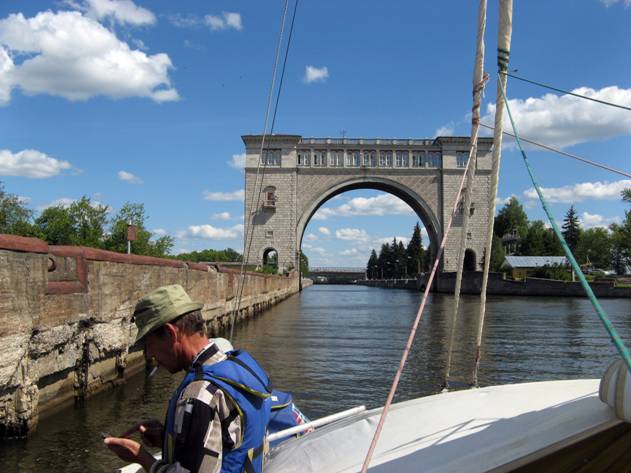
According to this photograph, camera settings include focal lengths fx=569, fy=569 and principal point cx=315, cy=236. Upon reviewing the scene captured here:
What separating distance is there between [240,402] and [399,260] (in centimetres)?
11005

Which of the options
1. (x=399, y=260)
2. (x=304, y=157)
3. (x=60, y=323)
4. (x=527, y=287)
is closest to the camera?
(x=60, y=323)

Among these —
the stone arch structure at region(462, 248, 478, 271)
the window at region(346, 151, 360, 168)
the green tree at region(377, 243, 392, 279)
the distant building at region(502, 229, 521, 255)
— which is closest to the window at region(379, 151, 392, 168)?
the window at region(346, 151, 360, 168)

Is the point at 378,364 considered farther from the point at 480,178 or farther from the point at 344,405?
the point at 480,178

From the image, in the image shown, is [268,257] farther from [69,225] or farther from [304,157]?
[69,225]

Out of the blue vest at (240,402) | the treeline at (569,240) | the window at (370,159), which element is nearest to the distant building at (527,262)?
the treeline at (569,240)

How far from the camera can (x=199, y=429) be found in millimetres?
1873

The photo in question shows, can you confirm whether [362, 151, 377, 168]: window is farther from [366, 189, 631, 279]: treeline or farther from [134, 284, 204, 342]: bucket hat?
[134, 284, 204, 342]: bucket hat

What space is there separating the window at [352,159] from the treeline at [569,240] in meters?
15.8

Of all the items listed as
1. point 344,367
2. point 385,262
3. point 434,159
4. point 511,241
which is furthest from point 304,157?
point 385,262

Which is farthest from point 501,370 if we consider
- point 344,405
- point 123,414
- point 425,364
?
point 123,414

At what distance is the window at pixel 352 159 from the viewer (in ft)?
174

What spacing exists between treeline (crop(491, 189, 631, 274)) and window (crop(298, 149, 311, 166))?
780 inches

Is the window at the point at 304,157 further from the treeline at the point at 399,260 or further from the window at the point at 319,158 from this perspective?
the treeline at the point at 399,260

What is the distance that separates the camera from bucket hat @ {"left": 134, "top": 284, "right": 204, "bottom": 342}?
2055 mm
